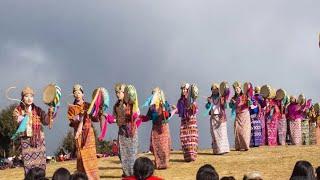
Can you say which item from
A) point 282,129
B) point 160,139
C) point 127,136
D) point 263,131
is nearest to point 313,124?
point 282,129

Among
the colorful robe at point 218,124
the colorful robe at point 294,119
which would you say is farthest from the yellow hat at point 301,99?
the colorful robe at point 218,124

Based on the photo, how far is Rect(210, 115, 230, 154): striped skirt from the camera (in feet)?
72.3

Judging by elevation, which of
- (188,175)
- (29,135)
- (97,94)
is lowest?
(188,175)

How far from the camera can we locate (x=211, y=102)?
2192 centimetres

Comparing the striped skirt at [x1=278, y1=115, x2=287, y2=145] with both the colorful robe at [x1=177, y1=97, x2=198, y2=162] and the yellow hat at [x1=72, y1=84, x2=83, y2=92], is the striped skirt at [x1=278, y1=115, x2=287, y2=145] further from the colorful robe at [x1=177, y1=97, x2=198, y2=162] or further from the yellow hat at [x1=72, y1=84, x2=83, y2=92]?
the yellow hat at [x1=72, y1=84, x2=83, y2=92]

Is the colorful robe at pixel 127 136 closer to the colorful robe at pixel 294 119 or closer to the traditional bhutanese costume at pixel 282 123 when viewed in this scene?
the traditional bhutanese costume at pixel 282 123

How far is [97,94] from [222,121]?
25.1ft

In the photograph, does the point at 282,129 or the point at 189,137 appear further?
the point at 282,129

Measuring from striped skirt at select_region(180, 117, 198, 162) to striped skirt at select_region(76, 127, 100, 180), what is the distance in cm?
496

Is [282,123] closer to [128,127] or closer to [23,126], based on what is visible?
[128,127]

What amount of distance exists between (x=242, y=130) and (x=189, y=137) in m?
4.09

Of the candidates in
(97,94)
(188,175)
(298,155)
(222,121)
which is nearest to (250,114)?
(222,121)

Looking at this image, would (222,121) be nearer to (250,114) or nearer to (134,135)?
(250,114)

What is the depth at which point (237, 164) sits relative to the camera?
1858 cm
